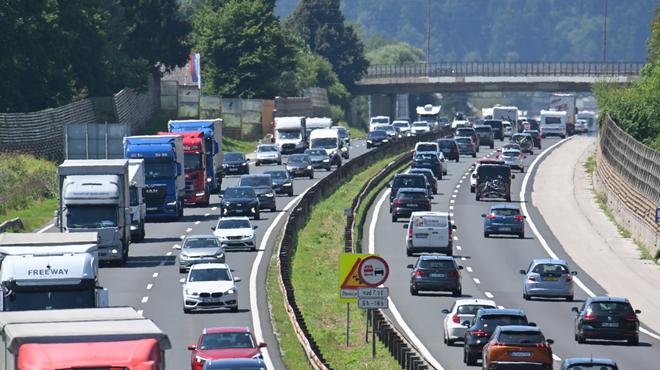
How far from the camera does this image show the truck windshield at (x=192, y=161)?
83375mm

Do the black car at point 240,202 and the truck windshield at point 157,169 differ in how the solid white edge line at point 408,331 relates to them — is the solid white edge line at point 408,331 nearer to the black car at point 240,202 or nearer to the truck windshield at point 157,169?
the black car at point 240,202

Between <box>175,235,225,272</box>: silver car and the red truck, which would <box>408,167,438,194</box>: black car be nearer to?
the red truck

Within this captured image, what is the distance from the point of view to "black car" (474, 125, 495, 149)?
13625 cm

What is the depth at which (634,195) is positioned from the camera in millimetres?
89562

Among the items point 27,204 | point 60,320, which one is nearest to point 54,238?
point 60,320

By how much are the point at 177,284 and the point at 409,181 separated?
31.8m

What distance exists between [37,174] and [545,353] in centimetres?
5640

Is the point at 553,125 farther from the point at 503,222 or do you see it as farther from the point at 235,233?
the point at 235,233

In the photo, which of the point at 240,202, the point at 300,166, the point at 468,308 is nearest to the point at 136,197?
the point at 240,202

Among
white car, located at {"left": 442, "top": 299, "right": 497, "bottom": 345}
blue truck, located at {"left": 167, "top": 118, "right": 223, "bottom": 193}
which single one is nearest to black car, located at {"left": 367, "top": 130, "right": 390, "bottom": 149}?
blue truck, located at {"left": 167, "top": 118, "right": 223, "bottom": 193}

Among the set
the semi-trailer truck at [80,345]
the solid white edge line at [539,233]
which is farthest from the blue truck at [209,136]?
the semi-trailer truck at [80,345]

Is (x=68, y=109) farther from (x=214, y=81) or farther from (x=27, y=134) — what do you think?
(x=214, y=81)

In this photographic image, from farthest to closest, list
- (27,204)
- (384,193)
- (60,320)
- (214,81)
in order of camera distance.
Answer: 1. (214,81)
2. (384,193)
3. (27,204)
4. (60,320)

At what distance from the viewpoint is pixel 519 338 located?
40.6 meters
